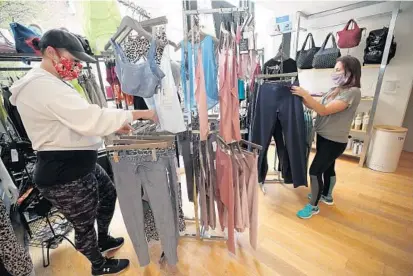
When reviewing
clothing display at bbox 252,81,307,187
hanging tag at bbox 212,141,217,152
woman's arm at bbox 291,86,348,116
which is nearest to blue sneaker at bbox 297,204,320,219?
clothing display at bbox 252,81,307,187

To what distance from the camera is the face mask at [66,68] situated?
0.98 metres


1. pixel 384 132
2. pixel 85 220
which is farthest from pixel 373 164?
pixel 85 220

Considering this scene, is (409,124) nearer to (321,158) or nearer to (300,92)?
(321,158)

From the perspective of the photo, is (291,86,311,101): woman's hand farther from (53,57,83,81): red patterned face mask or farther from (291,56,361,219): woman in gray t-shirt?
(53,57,83,81): red patterned face mask

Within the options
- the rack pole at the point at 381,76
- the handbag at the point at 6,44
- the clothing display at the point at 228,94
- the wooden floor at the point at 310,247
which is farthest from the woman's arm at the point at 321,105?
the handbag at the point at 6,44

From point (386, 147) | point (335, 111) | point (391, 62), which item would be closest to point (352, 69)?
point (335, 111)

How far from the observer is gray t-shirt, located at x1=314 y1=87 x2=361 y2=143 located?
156 cm

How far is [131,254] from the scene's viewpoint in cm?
160

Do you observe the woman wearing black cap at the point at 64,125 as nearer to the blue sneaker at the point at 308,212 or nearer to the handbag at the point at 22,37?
the handbag at the point at 22,37

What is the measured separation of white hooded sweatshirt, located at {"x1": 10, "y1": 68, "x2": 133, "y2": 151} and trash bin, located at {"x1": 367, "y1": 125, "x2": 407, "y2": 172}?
3.17m

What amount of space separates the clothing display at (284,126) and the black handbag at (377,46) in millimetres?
1755

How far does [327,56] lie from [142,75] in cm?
252

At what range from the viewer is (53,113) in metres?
0.90

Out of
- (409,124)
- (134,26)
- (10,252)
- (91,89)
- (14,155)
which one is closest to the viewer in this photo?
(10,252)
